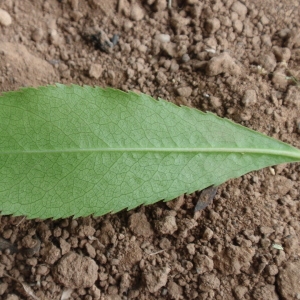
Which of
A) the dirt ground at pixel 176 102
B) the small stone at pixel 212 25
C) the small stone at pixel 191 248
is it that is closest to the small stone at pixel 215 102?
the dirt ground at pixel 176 102

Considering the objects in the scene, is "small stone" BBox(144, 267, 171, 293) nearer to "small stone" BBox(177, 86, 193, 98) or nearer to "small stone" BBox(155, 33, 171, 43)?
"small stone" BBox(177, 86, 193, 98)

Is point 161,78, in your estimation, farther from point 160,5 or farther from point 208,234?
point 208,234

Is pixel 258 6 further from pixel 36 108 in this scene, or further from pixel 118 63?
pixel 36 108

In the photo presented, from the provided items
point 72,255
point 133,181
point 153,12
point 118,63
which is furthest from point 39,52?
point 72,255

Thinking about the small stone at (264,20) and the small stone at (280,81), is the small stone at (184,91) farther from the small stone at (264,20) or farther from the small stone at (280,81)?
the small stone at (264,20)

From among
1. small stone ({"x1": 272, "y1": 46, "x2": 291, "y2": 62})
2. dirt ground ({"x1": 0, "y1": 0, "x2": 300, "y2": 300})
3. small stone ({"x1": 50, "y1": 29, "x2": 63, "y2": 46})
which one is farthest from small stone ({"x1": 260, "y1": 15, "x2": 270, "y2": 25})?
small stone ({"x1": 50, "y1": 29, "x2": 63, "y2": 46})
